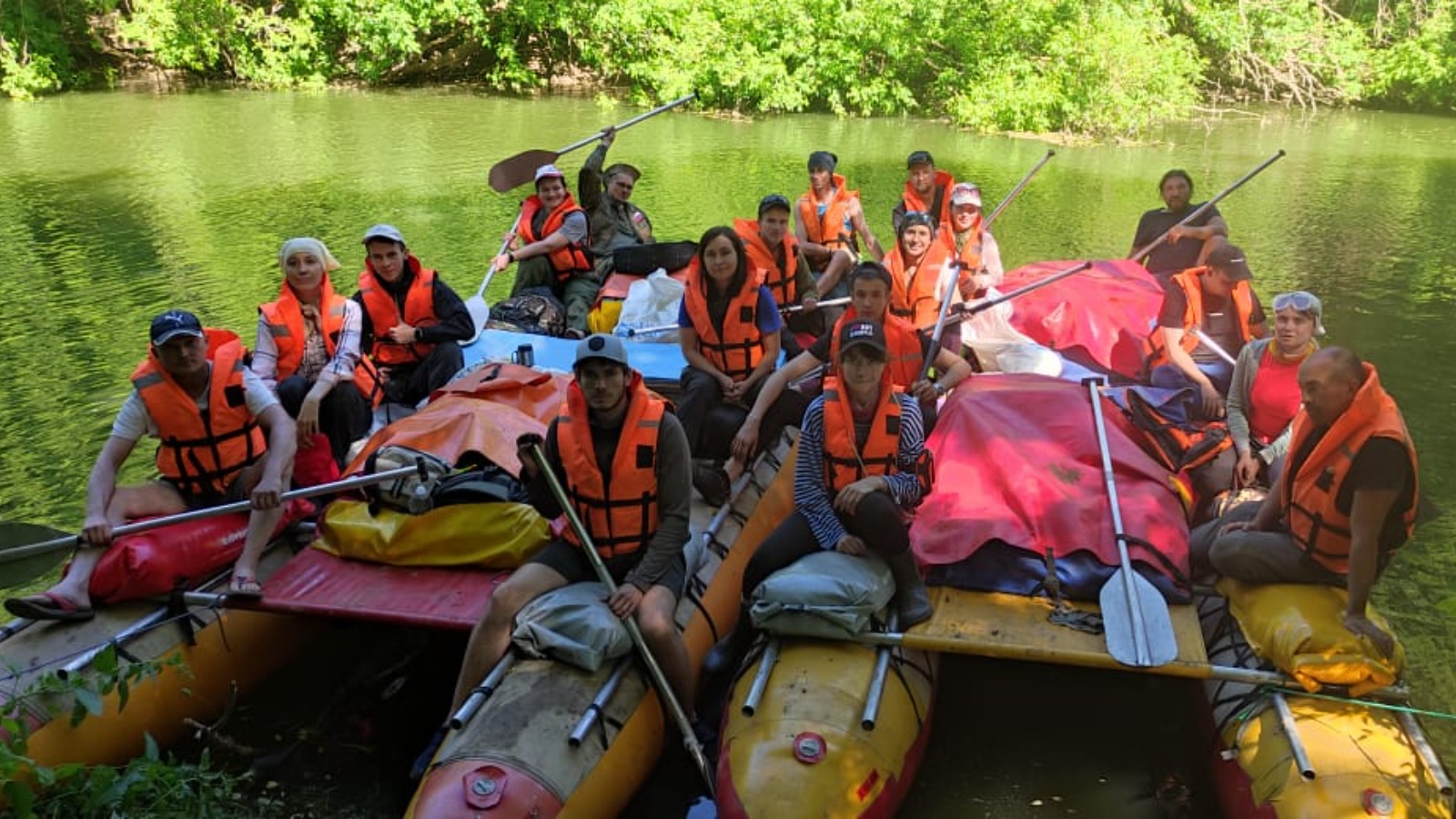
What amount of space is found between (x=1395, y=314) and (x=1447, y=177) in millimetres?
8009

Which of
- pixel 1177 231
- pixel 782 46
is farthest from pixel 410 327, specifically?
pixel 782 46

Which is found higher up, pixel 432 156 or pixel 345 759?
pixel 432 156

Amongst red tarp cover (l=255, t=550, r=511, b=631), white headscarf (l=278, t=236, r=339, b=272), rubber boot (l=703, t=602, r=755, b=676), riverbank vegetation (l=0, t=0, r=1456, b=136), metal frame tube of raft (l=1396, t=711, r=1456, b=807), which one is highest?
riverbank vegetation (l=0, t=0, r=1456, b=136)

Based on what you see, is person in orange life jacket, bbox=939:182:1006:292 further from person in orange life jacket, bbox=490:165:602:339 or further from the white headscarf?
the white headscarf

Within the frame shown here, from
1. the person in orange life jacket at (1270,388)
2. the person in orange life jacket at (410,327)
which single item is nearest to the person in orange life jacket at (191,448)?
the person in orange life jacket at (410,327)

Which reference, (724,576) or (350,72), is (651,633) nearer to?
(724,576)

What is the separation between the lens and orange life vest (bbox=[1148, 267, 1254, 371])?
20.7 ft

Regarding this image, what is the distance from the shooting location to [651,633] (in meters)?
3.65

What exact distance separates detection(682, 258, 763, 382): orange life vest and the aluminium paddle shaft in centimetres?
157

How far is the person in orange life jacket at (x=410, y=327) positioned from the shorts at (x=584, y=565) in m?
2.31

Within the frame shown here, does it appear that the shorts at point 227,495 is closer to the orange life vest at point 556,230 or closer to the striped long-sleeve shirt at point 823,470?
the striped long-sleeve shirt at point 823,470

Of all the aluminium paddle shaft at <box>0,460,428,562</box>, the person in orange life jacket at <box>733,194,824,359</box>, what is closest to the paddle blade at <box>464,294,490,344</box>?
the person in orange life jacket at <box>733,194,824,359</box>

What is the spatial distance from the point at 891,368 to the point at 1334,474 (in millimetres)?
1749

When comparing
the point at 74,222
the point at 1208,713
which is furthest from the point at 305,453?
the point at 74,222
